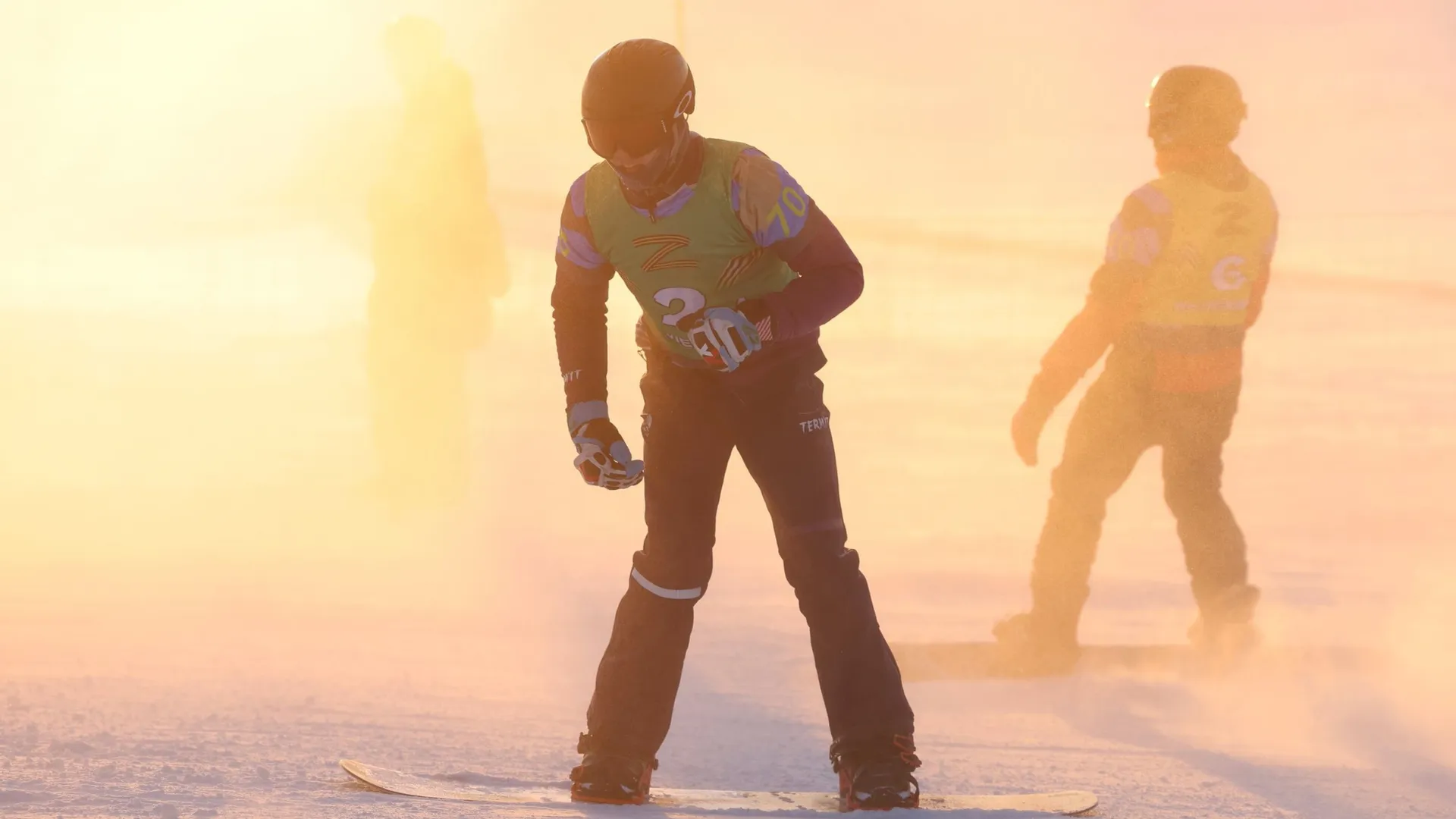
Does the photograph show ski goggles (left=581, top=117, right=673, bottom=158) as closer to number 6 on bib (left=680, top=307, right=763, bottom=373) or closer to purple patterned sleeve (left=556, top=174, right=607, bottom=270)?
purple patterned sleeve (left=556, top=174, right=607, bottom=270)

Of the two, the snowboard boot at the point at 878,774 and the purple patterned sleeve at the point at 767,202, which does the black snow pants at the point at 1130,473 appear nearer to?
the snowboard boot at the point at 878,774

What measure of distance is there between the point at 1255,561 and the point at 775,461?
6773 millimetres

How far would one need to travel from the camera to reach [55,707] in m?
5.13

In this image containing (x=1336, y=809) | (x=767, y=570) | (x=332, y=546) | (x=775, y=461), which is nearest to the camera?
(x=775, y=461)

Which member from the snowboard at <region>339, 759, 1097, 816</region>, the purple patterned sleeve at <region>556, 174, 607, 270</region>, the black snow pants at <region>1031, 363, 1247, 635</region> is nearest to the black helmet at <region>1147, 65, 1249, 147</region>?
the black snow pants at <region>1031, 363, 1247, 635</region>

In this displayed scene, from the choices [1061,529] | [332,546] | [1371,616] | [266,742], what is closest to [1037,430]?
[1061,529]

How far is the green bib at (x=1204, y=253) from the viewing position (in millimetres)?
6379

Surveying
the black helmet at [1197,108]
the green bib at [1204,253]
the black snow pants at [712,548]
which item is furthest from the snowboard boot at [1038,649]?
the black snow pants at [712,548]

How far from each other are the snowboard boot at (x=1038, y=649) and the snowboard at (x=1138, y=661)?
24 mm

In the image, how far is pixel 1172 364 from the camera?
648 centimetres

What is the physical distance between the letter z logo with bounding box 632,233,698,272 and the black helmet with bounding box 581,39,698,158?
9.2 inches

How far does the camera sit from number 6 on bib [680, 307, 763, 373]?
3695 millimetres

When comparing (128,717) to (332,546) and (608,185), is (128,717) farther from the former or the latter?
(332,546)

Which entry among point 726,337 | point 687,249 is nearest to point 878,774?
point 726,337
